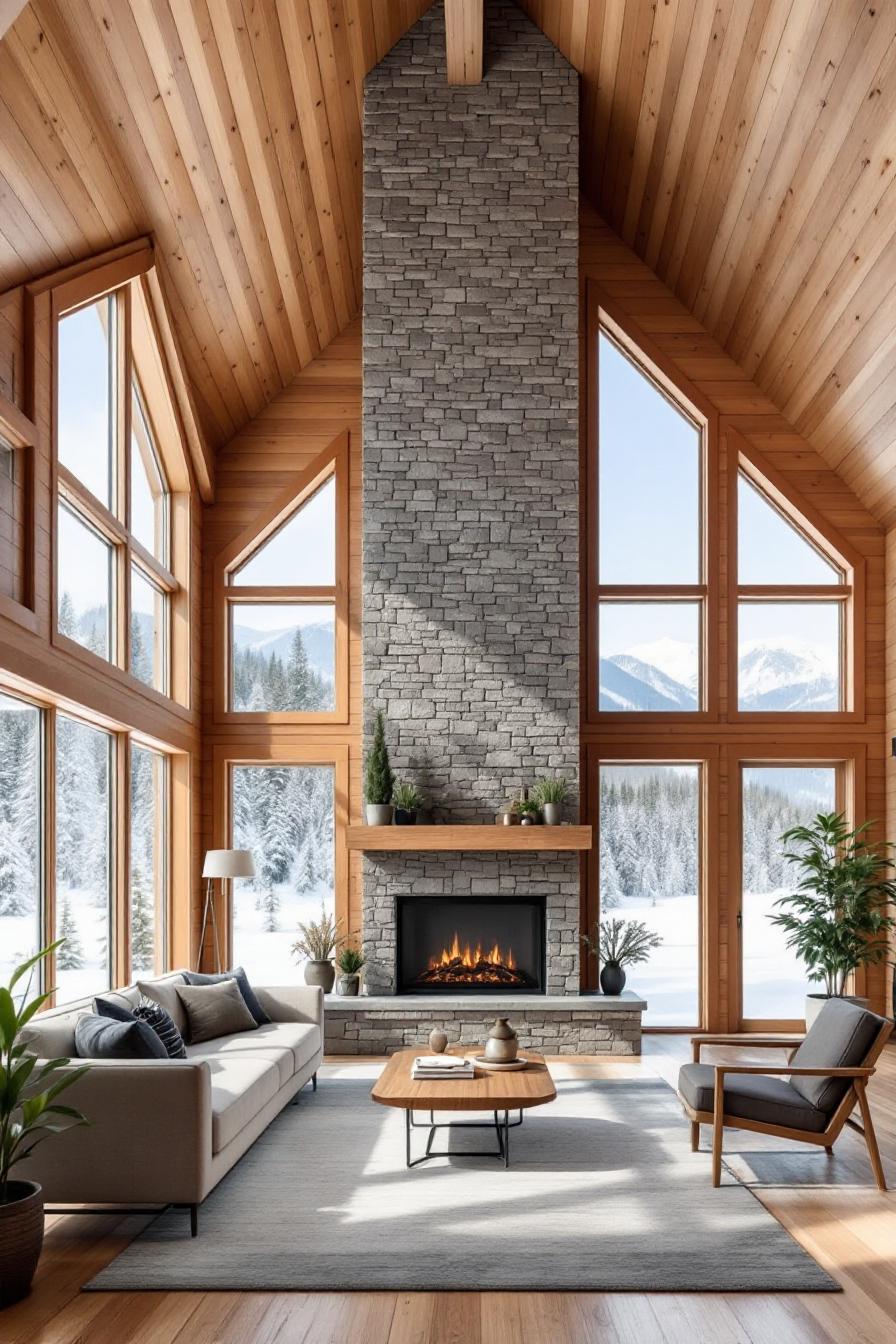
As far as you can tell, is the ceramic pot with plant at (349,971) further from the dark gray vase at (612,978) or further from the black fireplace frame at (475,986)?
the dark gray vase at (612,978)

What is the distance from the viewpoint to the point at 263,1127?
19.9 feet

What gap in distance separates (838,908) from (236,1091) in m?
5.16

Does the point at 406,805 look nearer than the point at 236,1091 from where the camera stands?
No

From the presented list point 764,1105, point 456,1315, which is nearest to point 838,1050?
point 764,1105

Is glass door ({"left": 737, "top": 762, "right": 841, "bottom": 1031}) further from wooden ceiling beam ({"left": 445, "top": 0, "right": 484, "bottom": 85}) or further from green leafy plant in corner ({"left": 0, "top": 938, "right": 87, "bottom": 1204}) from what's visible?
green leafy plant in corner ({"left": 0, "top": 938, "right": 87, "bottom": 1204})

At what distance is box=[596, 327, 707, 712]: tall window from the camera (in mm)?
10195

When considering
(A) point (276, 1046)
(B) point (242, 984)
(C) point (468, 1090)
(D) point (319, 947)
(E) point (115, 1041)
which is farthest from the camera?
(D) point (319, 947)

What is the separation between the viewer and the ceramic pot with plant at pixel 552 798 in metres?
8.88

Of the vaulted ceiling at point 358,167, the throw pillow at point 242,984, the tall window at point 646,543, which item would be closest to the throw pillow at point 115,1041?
the throw pillow at point 242,984

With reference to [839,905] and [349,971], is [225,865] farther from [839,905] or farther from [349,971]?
[839,905]

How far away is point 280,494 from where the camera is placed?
1053cm

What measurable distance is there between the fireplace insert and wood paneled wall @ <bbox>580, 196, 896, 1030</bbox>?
98 cm

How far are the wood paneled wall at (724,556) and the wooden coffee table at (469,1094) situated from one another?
13.0 feet

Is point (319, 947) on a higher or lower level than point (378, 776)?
lower
